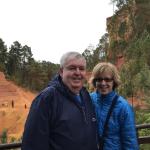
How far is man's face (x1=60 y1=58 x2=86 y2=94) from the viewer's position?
2676 mm

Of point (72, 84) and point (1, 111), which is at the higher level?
point (72, 84)

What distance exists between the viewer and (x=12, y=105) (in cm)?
6919

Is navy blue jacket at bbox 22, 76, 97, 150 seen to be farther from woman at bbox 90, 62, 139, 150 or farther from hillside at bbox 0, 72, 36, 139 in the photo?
hillside at bbox 0, 72, 36, 139

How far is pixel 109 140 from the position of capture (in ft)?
9.74

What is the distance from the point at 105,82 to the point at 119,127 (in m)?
0.30

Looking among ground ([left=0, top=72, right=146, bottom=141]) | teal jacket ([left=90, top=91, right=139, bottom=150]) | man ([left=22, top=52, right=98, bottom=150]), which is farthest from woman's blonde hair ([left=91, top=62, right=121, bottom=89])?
ground ([left=0, top=72, right=146, bottom=141])

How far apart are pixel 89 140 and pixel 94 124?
0.13m

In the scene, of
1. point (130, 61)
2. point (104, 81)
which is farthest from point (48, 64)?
point (104, 81)

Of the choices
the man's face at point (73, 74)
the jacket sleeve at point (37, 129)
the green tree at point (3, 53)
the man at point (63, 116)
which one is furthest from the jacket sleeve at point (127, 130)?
→ the green tree at point (3, 53)

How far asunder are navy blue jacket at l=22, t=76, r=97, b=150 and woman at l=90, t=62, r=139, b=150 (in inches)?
9.6

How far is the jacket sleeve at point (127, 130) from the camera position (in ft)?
9.68

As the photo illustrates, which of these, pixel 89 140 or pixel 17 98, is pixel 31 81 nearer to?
pixel 17 98

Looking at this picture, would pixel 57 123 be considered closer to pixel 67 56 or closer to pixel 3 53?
pixel 67 56

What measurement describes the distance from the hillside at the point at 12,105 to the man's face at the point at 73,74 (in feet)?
190
